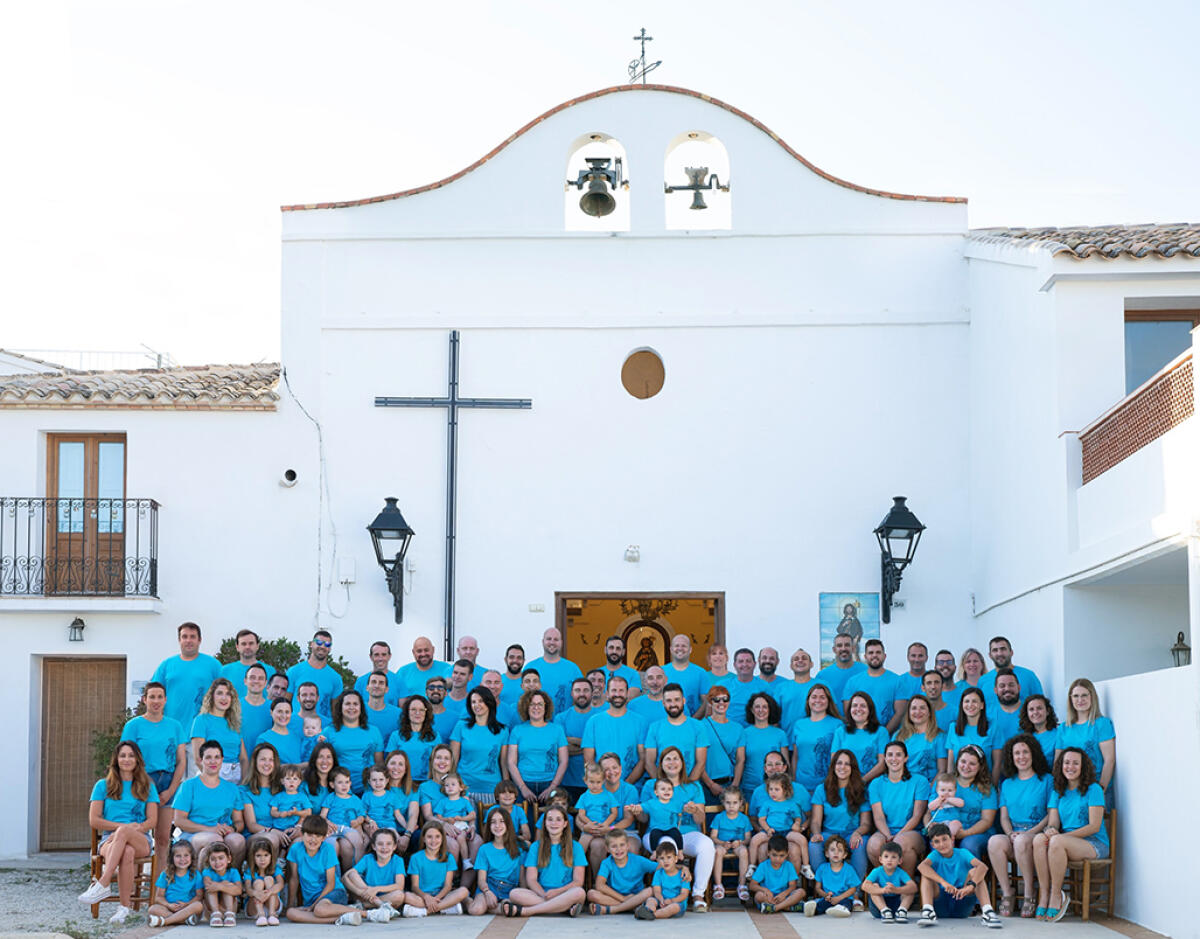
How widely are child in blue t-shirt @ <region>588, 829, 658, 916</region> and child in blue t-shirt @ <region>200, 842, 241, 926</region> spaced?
2292mm

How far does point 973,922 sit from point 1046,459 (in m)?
3.54

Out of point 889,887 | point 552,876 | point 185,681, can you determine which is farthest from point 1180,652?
point 185,681

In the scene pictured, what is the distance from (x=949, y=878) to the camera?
9.92 m

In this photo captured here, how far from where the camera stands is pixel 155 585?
1371 cm

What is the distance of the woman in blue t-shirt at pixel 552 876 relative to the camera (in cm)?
1003

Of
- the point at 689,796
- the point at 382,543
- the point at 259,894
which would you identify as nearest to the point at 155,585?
the point at 382,543

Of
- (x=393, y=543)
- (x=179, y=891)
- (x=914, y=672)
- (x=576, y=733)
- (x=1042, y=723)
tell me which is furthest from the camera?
(x=393, y=543)

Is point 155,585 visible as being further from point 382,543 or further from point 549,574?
point 549,574

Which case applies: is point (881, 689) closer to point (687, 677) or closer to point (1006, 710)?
point (1006, 710)

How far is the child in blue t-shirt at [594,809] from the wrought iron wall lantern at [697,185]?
220 inches

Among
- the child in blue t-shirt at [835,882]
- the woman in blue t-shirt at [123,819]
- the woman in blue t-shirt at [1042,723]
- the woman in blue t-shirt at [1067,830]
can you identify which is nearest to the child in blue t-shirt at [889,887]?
the child in blue t-shirt at [835,882]

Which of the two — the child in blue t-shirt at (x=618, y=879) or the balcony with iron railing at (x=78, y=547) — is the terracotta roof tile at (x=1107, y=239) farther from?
the balcony with iron railing at (x=78, y=547)

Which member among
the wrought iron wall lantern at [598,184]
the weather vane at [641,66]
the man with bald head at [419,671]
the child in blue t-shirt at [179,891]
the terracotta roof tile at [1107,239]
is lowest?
the child in blue t-shirt at [179,891]

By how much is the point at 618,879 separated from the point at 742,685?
2.16m
